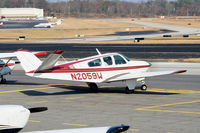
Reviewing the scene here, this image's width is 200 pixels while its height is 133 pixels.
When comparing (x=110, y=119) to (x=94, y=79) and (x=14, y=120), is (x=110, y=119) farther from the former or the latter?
(x=14, y=120)

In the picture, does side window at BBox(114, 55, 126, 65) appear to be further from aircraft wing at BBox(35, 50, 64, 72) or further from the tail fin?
the tail fin

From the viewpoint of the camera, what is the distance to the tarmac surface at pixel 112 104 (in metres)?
15.8

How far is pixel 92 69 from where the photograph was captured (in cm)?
2281

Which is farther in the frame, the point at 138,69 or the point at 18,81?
the point at 18,81

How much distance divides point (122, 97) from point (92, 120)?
6157 millimetres

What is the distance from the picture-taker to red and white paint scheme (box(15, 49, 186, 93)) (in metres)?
22.0

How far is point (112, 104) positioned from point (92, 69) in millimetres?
3233

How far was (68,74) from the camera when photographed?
22281mm

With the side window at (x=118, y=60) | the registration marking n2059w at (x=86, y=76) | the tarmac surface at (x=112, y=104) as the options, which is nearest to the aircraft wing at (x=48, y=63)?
the registration marking n2059w at (x=86, y=76)

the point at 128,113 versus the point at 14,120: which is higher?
the point at 14,120

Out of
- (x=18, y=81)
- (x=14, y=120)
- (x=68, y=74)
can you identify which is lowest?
(x=18, y=81)

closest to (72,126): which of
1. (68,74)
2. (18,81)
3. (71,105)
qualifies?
(71,105)

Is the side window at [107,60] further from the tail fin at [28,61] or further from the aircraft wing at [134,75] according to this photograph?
the tail fin at [28,61]

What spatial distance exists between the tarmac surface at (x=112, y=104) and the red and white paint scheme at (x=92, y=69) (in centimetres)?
104
